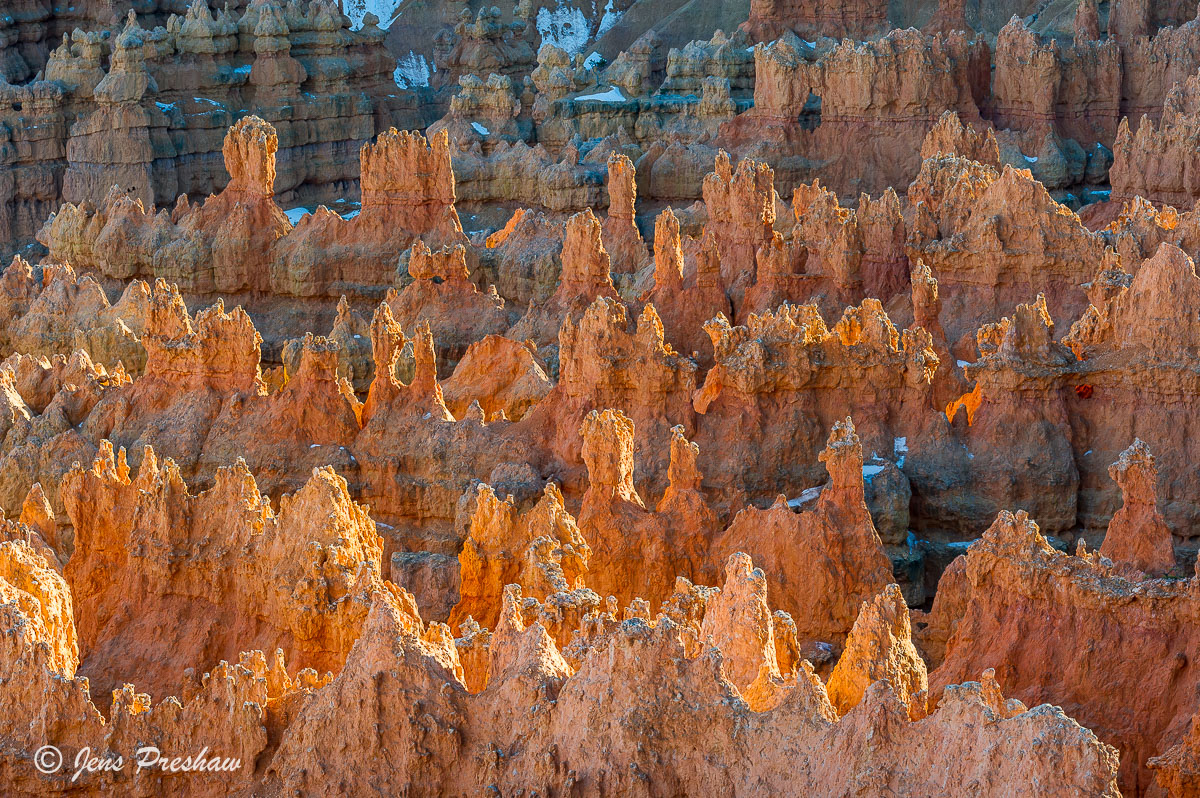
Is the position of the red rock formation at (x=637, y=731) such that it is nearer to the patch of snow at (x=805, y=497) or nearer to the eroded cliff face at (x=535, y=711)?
the eroded cliff face at (x=535, y=711)

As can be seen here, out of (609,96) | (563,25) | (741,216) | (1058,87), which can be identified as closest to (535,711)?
(741,216)

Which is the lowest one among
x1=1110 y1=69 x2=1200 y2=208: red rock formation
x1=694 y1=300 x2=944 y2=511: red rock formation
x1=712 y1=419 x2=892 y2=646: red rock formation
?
x1=712 y1=419 x2=892 y2=646: red rock formation

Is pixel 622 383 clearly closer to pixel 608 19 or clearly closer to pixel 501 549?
pixel 501 549

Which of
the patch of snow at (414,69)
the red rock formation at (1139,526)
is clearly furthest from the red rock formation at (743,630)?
the patch of snow at (414,69)

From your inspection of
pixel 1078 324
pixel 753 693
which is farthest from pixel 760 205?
pixel 753 693

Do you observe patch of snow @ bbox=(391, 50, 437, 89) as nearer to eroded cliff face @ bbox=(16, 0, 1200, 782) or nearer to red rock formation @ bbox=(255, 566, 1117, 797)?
eroded cliff face @ bbox=(16, 0, 1200, 782)

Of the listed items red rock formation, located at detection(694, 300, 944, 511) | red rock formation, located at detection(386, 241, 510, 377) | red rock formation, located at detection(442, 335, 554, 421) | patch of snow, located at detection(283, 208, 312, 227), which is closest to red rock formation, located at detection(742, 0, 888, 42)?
patch of snow, located at detection(283, 208, 312, 227)
